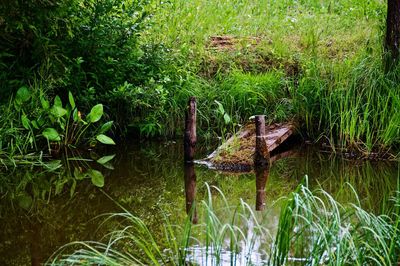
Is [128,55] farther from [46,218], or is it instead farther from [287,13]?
[287,13]

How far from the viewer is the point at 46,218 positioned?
6570 millimetres

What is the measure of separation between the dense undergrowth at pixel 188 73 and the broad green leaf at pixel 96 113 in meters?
0.33

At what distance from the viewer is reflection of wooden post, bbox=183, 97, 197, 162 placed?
8.41 meters

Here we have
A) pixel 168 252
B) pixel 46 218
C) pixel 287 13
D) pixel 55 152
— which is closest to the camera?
pixel 168 252

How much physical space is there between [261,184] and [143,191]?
1.32 metres

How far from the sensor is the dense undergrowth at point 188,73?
28.5 feet

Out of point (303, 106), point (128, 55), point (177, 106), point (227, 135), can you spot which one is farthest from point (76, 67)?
point (303, 106)

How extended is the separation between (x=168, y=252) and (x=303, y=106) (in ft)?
15.7

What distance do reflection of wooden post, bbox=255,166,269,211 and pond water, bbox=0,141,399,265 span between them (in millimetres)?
11

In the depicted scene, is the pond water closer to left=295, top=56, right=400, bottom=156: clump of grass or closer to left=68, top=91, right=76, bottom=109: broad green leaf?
left=295, top=56, right=400, bottom=156: clump of grass

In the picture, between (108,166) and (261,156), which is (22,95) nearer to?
(108,166)

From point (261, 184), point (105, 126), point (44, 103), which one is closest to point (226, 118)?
point (105, 126)

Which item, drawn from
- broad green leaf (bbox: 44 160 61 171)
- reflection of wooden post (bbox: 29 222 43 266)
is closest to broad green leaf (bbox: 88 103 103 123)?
broad green leaf (bbox: 44 160 61 171)

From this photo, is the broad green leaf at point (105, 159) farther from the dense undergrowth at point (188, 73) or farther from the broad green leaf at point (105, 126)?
the dense undergrowth at point (188, 73)
